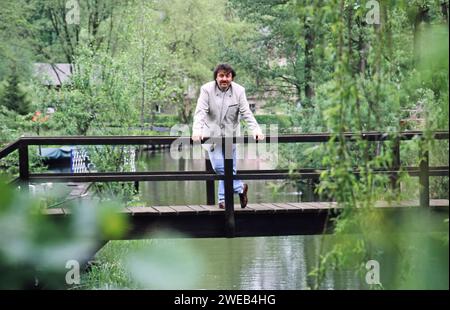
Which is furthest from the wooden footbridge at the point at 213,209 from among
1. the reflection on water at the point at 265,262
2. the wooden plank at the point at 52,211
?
the wooden plank at the point at 52,211

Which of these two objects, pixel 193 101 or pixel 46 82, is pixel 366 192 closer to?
pixel 46 82

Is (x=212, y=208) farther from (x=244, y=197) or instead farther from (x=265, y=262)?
(x=265, y=262)

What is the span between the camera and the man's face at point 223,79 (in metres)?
6.18

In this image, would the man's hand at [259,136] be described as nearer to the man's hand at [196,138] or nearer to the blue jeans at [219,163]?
the blue jeans at [219,163]

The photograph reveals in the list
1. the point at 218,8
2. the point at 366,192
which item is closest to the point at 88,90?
the point at 366,192

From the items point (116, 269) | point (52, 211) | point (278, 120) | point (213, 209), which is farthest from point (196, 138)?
point (278, 120)

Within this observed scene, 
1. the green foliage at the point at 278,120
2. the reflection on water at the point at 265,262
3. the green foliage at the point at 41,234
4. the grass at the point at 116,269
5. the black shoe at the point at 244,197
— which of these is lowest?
the reflection on water at the point at 265,262

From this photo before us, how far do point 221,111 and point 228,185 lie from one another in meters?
0.61

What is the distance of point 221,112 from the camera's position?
6355 mm

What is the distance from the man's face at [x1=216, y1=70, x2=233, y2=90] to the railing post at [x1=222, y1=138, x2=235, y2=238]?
0.44 metres

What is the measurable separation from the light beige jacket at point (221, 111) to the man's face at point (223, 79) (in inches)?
2.2

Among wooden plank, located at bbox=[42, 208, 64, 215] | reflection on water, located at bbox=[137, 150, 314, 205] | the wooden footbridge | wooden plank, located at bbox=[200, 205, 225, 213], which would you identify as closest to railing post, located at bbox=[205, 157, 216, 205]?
the wooden footbridge

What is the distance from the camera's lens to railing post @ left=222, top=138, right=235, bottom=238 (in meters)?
6.31
